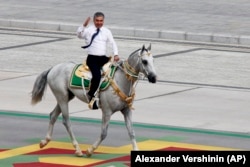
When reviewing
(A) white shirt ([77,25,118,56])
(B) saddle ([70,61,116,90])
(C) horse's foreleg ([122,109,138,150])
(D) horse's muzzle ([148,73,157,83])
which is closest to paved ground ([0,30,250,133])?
(C) horse's foreleg ([122,109,138,150])

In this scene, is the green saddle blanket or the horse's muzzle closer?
the horse's muzzle

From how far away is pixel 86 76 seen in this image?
1748cm

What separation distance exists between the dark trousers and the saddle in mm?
69

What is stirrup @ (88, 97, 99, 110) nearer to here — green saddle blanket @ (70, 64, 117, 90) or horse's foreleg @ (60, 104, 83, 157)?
green saddle blanket @ (70, 64, 117, 90)

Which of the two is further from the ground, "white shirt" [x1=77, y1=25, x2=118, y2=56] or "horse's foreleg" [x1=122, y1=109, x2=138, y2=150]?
"white shirt" [x1=77, y1=25, x2=118, y2=56]

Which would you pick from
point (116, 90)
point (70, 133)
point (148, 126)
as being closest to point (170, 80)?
point (148, 126)

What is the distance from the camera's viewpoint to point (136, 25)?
3212cm

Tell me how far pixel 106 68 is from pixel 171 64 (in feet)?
30.6

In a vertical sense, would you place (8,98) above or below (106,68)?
below

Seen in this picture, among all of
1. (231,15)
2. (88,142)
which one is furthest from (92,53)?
(231,15)

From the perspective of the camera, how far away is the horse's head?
54.8ft

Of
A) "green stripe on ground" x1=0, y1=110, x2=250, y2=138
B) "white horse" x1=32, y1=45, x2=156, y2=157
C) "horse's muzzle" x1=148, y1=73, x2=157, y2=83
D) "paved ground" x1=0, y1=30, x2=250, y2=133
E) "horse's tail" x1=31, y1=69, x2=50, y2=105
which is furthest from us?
"paved ground" x1=0, y1=30, x2=250, y2=133

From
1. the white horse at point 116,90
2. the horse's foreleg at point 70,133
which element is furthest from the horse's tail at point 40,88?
the horse's foreleg at point 70,133

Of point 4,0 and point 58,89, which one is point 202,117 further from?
point 4,0
